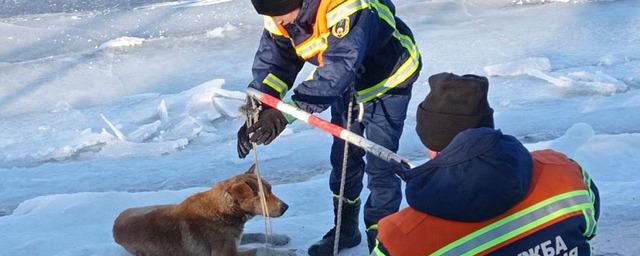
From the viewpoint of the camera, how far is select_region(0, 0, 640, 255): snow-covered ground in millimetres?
4586

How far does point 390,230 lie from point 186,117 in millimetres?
4721

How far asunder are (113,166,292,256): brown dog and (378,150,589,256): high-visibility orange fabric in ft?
6.34

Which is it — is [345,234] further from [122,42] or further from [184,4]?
[184,4]

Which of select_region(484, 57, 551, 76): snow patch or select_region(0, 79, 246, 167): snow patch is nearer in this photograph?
select_region(0, 79, 246, 167): snow patch

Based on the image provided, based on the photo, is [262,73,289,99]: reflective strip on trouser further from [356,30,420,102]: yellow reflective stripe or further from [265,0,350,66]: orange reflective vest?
[356,30,420,102]: yellow reflective stripe

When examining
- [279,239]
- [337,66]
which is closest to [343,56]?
[337,66]

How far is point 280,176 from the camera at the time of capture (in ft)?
17.7

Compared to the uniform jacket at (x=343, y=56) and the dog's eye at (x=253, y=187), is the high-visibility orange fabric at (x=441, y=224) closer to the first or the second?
the uniform jacket at (x=343, y=56)

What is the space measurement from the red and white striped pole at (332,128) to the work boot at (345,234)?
3.42 feet

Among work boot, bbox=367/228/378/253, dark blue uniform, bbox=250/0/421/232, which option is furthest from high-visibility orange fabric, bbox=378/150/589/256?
work boot, bbox=367/228/378/253

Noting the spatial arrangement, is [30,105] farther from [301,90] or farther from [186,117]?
[301,90]

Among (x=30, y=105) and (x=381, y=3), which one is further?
(x=30, y=105)

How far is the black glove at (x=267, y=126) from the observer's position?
3027mm

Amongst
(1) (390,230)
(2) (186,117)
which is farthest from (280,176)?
(1) (390,230)
